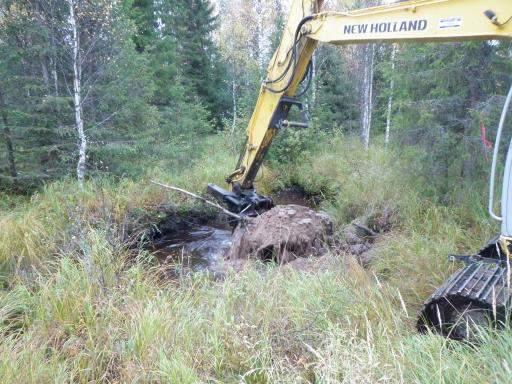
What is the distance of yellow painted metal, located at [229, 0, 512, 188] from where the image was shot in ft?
9.82

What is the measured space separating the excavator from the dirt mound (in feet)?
2.03

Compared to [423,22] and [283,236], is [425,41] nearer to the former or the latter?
[423,22]

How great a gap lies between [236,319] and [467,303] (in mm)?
1573

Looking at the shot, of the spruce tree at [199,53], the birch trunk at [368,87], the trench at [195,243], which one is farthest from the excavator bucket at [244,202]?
the spruce tree at [199,53]

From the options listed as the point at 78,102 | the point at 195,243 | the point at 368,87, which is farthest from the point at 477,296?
the point at 368,87

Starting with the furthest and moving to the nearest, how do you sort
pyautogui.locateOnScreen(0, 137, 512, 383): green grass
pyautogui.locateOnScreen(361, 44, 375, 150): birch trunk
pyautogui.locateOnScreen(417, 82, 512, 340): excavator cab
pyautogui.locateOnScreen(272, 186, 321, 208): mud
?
1. pyautogui.locateOnScreen(361, 44, 375, 150): birch trunk
2. pyautogui.locateOnScreen(272, 186, 321, 208): mud
3. pyautogui.locateOnScreen(417, 82, 512, 340): excavator cab
4. pyautogui.locateOnScreen(0, 137, 512, 383): green grass

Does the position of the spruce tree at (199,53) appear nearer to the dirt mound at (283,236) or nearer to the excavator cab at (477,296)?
the dirt mound at (283,236)

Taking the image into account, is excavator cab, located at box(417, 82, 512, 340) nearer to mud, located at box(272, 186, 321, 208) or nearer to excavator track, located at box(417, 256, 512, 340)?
excavator track, located at box(417, 256, 512, 340)

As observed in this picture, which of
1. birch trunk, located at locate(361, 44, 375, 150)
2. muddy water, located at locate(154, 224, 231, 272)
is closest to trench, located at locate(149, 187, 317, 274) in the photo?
muddy water, located at locate(154, 224, 231, 272)

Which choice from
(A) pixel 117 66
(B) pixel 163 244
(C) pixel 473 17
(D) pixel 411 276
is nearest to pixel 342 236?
(D) pixel 411 276

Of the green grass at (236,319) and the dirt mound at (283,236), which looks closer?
the green grass at (236,319)

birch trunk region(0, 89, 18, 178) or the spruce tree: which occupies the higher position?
the spruce tree

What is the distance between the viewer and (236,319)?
2.83m

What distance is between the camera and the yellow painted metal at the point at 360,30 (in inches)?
118
